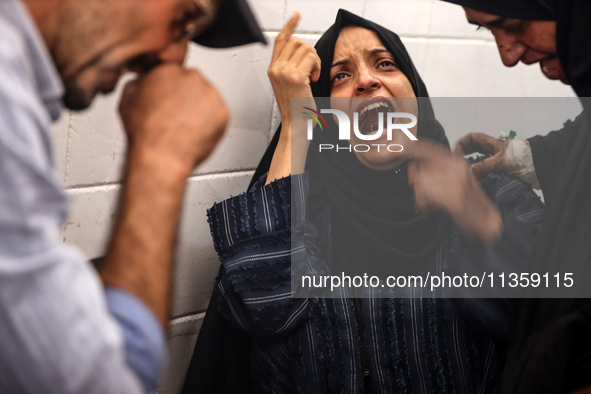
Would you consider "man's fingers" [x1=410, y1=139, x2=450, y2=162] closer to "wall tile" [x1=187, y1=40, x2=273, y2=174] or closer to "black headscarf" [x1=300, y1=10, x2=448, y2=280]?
"black headscarf" [x1=300, y1=10, x2=448, y2=280]

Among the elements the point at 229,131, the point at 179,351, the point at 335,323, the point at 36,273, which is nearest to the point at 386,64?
the point at 229,131

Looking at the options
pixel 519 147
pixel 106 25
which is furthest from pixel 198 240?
pixel 106 25

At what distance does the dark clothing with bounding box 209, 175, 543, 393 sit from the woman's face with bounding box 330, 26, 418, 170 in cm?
30

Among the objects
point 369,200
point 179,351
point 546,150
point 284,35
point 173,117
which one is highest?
point 173,117

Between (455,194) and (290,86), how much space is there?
0.54 meters

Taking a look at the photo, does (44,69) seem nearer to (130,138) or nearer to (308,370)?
(130,138)

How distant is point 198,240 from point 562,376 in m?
1.07

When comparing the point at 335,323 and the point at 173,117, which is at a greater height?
the point at 173,117

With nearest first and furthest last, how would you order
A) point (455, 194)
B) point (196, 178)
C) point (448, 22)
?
point (455, 194) → point (196, 178) → point (448, 22)

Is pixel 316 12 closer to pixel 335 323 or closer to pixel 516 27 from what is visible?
pixel 516 27

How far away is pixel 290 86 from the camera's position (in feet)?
5.18

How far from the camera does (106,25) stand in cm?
69

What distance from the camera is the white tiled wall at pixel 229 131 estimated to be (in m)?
1.51

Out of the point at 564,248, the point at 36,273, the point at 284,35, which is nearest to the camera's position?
the point at 36,273
